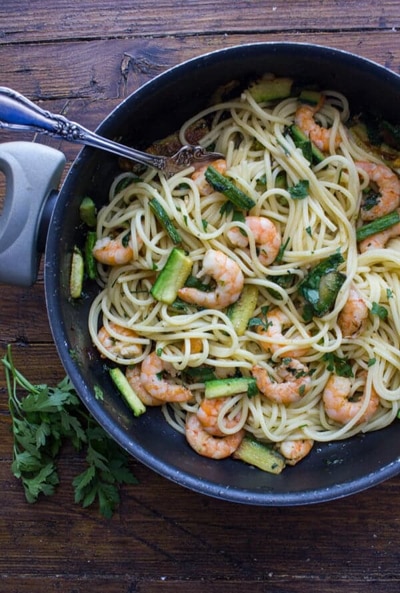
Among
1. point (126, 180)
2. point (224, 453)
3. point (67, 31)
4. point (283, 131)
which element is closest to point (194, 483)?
point (224, 453)

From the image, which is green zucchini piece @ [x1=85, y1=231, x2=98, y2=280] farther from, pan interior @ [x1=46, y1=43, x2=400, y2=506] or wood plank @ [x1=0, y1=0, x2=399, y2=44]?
wood plank @ [x1=0, y1=0, x2=399, y2=44]

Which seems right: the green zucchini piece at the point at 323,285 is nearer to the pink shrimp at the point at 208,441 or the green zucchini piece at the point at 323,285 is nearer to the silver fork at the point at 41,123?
the pink shrimp at the point at 208,441

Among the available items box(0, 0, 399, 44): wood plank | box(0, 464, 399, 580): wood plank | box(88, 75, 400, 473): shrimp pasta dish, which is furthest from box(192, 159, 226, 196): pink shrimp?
box(0, 464, 399, 580): wood plank

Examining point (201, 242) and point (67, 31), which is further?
point (67, 31)

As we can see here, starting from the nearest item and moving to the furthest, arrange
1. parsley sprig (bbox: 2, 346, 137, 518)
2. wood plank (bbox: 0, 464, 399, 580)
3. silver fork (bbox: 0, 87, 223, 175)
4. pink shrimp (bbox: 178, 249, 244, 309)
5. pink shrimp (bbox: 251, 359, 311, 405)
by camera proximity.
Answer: silver fork (bbox: 0, 87, 223, 175)
pink shrimp (bbox: 178, 249, 244, 309)
pink shrimp (bbox: 251, 359, 311, 405)
parsley sprig (bbox: 2, 346, 137, 518)
wood plank (bbox: 0, 464, 399, 580)

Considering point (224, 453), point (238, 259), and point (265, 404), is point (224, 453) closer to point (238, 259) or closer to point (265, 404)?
point (265, 404)

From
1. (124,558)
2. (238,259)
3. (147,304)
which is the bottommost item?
(124,558)

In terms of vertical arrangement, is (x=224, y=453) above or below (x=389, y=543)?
above
